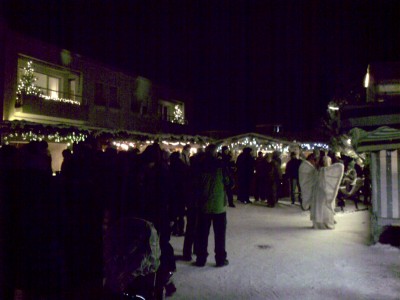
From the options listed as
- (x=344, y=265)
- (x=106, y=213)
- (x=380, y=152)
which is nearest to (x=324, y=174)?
(x=380, y=152)

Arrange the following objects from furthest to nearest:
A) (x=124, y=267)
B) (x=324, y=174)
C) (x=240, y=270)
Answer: (x=324, y=174) < (x=240, y=270) < (x=124, y=267)

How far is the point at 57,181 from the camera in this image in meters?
3.15

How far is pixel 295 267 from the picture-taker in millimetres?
6559

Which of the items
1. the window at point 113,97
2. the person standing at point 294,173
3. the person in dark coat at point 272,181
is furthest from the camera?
the window at point 113,97

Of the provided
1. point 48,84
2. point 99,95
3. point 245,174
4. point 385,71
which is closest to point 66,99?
point 48,84

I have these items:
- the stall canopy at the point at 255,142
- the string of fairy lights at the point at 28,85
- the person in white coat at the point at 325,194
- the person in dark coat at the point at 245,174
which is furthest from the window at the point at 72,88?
the person in white coat at the point at 325,194

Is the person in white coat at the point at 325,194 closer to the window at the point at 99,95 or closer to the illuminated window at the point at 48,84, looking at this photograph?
the illuminated window at the point at 48,84

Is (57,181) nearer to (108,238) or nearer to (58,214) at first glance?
(58,214)

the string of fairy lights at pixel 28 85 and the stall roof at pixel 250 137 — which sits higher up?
the string of fairy lights at pixel 28 85

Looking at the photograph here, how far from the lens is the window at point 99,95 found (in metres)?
24.2

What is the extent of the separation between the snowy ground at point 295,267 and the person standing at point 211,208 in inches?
8.5

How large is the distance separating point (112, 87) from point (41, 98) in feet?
24.5

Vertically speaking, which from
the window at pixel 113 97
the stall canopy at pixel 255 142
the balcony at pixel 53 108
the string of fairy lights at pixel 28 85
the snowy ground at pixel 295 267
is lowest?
the snowy ground at pixel 295 267

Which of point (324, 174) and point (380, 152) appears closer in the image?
point (380, 152)
